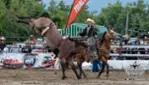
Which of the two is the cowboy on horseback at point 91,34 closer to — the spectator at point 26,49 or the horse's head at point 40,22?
the horse's head at point 40,22

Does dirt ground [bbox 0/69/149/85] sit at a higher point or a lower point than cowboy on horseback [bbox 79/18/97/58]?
lower

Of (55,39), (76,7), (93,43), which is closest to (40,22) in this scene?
(55,39)

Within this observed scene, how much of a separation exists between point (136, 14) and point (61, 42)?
57746mm

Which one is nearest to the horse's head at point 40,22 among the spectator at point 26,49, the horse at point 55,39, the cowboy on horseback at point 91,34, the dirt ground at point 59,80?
the horse at point 55,39

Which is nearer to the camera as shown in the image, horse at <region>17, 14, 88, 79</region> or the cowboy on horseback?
horse at <region>17, 14, 88, 79</region>

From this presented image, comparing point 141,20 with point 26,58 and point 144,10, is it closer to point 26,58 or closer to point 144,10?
point 144,10

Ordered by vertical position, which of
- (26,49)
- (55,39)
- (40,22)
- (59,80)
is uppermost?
(40,22)

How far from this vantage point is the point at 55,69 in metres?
24.8

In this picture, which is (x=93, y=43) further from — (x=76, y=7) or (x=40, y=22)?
(x=76, y=7)

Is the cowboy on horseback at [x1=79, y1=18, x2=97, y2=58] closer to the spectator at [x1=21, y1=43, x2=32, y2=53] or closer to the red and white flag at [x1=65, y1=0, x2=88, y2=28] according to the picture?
the red and white flag at [x1=65, y1=0, x2=88, y2=28]

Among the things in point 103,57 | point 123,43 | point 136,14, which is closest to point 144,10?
point 136,14

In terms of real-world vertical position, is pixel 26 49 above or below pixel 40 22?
below

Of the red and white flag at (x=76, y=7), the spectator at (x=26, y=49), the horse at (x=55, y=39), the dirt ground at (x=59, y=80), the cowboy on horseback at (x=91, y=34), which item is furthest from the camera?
the spectator at (x=26, y=49)

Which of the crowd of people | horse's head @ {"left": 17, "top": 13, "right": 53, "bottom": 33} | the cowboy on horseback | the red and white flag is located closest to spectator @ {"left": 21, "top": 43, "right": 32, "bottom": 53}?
the crowd of people
